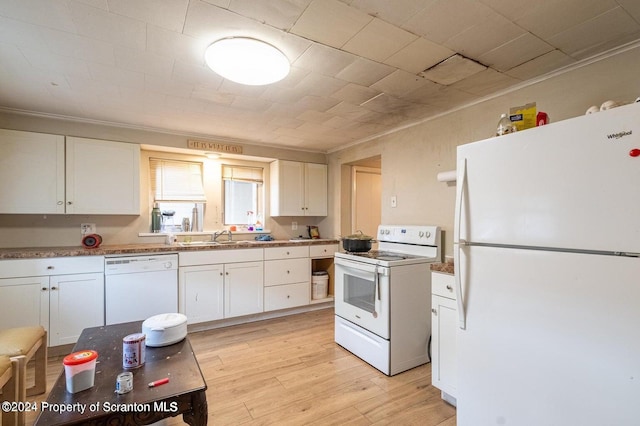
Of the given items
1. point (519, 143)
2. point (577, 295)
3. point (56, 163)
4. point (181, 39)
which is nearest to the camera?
point (577, 295)

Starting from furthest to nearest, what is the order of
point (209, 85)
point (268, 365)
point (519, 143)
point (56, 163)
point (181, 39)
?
point (56, 163)
point (268, 365)
point (209, 85)
point (181, 39)
point (519, 143)

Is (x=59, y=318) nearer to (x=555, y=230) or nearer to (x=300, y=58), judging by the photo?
(x=300, y=58)

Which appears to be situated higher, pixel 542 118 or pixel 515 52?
pixel 515 52

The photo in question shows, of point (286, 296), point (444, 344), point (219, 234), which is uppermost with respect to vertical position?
point (219, 234)

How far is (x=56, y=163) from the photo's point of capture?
2883 mm

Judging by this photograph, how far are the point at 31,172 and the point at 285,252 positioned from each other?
267cm

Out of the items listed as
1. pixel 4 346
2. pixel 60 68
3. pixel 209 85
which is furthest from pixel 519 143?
pixel 4 346

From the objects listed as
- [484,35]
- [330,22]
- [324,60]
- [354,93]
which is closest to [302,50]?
[324,60]

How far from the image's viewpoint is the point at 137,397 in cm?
119

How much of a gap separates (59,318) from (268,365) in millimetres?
1965

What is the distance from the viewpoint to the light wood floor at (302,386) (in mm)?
1854

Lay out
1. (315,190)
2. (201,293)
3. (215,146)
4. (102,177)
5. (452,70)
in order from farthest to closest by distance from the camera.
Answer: (315,190)
(215,146)
(201,293)
(102,177)
(452,70)

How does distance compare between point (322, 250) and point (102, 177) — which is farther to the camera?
point (322, 250)

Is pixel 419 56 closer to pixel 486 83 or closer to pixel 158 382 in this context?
pixel 486 83
